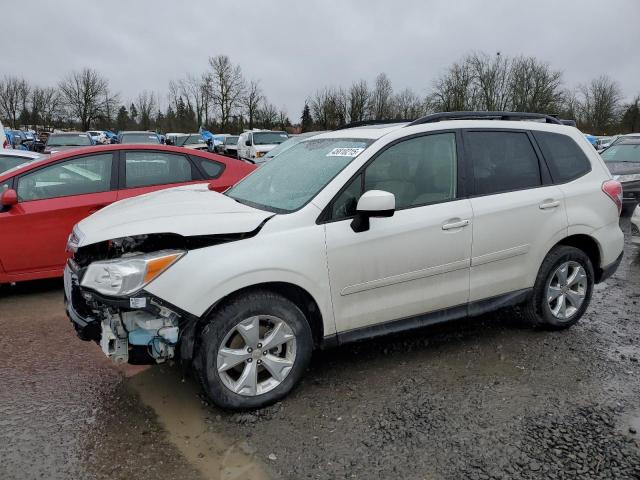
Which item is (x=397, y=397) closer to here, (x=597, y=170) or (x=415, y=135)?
(x=415, y=135)

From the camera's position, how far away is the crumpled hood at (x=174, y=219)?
3090 mm

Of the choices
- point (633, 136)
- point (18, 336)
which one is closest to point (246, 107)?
point (633, 136)

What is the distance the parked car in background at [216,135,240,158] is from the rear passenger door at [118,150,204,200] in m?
20.9

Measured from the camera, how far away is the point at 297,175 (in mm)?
3846

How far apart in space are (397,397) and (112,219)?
2215mm

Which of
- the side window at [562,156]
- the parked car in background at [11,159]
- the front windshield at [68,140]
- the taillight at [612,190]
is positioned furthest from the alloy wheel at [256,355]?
the front windshield at [68,140]

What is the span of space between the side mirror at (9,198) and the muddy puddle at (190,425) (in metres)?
2.46

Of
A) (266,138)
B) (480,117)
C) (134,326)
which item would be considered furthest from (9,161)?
(266,138)

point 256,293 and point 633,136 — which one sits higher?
point 633,136

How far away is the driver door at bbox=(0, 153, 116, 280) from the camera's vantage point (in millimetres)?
5250

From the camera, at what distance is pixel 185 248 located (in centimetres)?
306

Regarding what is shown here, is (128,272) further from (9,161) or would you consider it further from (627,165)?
(627,165)

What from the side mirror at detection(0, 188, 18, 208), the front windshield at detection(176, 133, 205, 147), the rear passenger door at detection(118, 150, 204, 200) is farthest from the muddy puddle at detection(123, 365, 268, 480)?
the front windshield at detection(176, 133, 205, 147)

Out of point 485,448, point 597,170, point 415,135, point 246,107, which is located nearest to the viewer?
point 485,448
